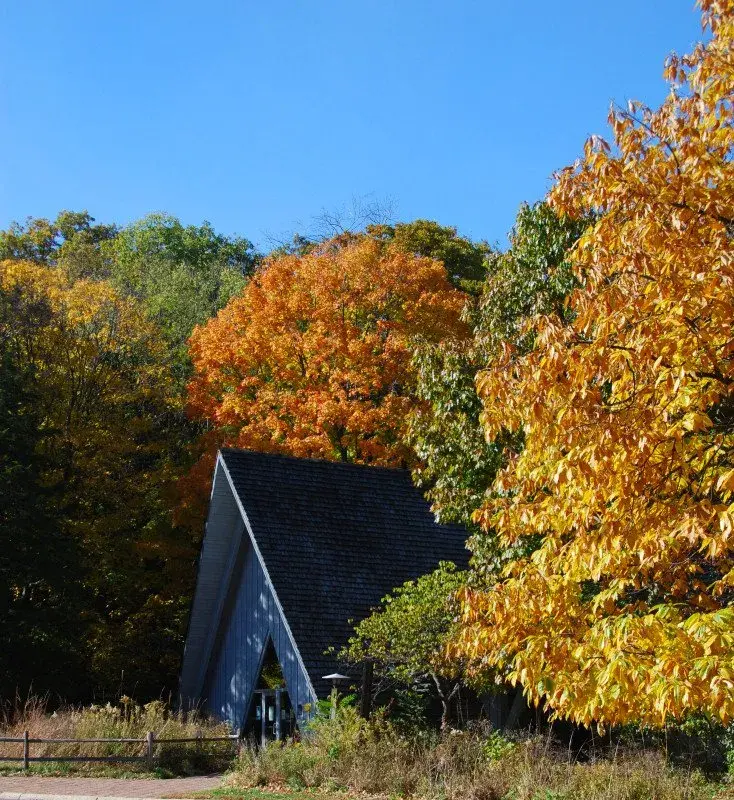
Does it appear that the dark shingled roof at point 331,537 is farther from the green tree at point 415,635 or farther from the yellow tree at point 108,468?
the yellow tree at point 108,468

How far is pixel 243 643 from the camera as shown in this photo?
68.4ft

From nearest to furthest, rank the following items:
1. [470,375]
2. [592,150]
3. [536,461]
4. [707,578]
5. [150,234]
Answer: [592,150], [536,461], [470,375], [707,578], [150,234]

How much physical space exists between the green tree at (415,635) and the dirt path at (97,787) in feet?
10.6

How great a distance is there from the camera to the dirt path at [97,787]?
45.3 ft

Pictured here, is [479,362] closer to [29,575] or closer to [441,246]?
[29,575]

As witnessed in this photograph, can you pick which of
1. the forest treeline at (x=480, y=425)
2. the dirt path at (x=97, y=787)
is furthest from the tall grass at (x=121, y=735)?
the forest treeline at (x=480, y=425)

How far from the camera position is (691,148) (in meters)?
8.45

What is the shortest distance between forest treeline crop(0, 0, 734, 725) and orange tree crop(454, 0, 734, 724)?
0.03m

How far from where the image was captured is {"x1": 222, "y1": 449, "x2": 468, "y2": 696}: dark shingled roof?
1842 cm

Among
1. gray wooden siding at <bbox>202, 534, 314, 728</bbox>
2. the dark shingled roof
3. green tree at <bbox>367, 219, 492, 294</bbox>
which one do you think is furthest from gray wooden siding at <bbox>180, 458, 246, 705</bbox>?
green tree at <bbox>367, 219, 492, 294</bbox>

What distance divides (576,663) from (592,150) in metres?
4.64

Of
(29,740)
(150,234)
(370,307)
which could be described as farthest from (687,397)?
(150,234)

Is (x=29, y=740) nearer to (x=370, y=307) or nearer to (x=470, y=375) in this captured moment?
(x=470, y=375)

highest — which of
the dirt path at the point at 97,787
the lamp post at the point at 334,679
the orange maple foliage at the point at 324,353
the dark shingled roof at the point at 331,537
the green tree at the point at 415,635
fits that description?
the orange maple foliage at the point at 324,353
